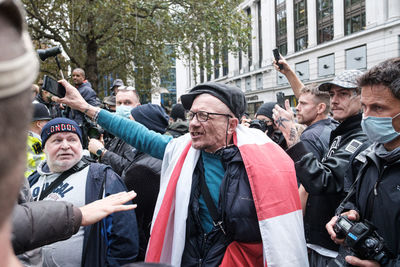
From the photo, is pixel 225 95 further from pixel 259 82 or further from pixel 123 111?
pixel 259 82

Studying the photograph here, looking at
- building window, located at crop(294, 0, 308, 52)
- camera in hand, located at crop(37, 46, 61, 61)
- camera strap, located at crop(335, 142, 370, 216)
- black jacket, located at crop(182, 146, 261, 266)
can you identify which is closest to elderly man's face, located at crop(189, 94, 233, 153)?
black jacket, located at crop(182, 146, 261, 266)

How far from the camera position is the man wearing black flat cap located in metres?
2.04

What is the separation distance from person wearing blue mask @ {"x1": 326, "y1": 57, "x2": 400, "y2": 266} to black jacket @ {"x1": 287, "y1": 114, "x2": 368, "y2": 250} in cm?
26

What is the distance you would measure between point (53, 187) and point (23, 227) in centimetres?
127

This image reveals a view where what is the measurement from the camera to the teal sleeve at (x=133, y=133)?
2.53 metres

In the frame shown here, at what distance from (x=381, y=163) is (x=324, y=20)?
94.9ft

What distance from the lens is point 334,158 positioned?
2551 mm

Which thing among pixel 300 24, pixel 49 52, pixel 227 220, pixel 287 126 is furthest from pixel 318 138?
pixel 300 24

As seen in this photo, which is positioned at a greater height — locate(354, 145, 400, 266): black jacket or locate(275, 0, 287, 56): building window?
locate(275, 0, 287, 56): building window

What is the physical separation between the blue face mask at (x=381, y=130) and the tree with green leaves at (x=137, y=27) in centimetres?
809

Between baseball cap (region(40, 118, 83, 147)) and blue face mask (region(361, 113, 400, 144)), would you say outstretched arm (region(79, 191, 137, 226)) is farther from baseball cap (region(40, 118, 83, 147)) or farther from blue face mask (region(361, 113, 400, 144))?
blue face mask (region(361, 113, 400, 144))

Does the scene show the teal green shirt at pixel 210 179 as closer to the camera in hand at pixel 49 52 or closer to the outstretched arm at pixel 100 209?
the outstretched arm at pixel 100 209

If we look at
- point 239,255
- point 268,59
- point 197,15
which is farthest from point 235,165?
point 268,59

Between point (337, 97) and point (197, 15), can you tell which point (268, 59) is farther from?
point (337, 97)
